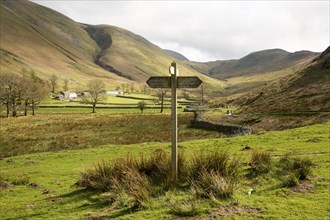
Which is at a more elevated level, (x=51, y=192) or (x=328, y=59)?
(x=328, y=59)

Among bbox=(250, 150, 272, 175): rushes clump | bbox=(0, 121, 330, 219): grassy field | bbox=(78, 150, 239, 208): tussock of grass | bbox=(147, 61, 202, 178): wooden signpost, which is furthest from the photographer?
bbox=(250, 150, 272, 175): rushes clump

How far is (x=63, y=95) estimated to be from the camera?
178000mm

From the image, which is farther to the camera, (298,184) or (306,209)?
Result: (298,184)

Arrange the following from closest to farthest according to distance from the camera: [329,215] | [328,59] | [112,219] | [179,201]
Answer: [329,215], [112,219], [179,201], [328,59]

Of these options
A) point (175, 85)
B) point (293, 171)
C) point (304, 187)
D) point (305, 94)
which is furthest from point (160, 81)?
point (305, 94)

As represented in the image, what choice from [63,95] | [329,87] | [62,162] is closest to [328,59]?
[329,87]

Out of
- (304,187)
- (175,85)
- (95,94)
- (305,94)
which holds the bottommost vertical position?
(304,187)

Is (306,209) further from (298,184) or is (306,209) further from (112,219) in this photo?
(112,219)

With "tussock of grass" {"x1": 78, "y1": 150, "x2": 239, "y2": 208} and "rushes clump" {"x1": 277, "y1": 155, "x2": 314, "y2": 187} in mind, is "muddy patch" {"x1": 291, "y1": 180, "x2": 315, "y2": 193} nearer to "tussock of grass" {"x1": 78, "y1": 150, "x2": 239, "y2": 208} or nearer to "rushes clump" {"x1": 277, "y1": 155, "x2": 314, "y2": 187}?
"rushes clump" {"x1": 277, "y1": 155, "x2": 314, "y2": 187}

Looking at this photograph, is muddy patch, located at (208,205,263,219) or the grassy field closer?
muddy patch, located at (208,205,263,219)

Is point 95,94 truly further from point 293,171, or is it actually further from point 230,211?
point 230,211

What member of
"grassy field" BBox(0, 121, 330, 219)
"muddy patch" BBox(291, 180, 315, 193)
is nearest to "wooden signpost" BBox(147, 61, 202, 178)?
"grassy field" BBox(0, 121, 330, 219)

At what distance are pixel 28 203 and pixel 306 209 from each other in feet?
34.8

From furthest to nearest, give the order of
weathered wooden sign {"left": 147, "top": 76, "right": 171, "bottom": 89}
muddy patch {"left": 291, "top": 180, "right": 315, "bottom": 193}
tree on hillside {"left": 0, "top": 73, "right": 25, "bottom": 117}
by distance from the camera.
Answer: tree on hillside {"left": 0, "top": 73, "right": 25, "bottom": 117} → weathered wooden sign {"left": 147, "top": 76, "right": 171, "bottom": 89} → muddy patch {"left": 291, "top": 180, "right": 315, "bottom": 193}
